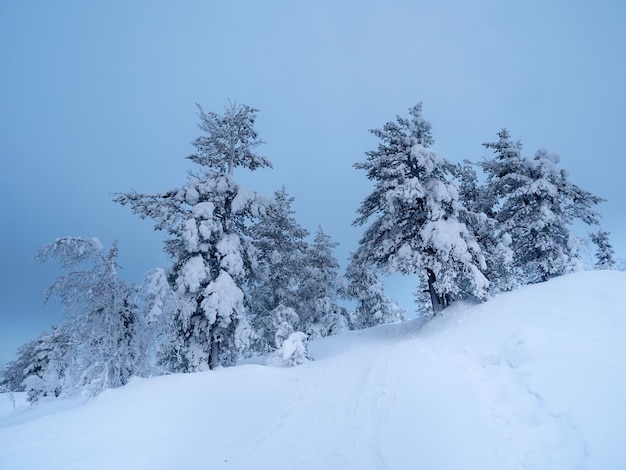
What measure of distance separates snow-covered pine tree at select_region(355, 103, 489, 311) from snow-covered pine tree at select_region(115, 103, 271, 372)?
6.28 m

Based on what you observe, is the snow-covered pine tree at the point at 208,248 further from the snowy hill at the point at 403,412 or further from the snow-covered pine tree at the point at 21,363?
the snow-covered pine tree at the point at 21,363

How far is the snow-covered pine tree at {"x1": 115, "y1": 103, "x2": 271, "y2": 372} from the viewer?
1271 centimetres

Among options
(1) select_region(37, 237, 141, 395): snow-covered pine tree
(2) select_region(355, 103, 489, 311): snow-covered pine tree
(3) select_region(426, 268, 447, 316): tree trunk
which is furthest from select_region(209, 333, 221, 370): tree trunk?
(3) select_region(426, 268, 447, 316): tree trunk

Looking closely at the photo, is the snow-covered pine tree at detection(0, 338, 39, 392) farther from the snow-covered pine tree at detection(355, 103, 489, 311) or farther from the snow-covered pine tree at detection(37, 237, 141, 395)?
the snow-covered pine tree at detection(355, 103, 489, 311)

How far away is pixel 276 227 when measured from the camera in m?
21.5

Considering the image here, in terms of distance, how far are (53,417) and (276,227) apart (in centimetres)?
1564

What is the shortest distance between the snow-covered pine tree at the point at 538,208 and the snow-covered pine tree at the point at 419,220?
495 centimetres

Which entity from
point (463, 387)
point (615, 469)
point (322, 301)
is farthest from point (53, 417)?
point (322, 301)

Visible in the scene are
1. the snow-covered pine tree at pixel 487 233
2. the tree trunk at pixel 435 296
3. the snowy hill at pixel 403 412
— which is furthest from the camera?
the tree trunk at pixel 435 296

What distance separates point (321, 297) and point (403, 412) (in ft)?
55.4

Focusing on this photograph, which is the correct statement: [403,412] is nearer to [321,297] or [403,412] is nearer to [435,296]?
[435,296]

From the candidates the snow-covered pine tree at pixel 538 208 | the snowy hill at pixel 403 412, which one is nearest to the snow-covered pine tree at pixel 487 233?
the snow-covered pine tree at pixel 538 208

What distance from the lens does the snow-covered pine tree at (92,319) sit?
8.62 m

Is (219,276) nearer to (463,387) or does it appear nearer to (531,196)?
(463,387)
